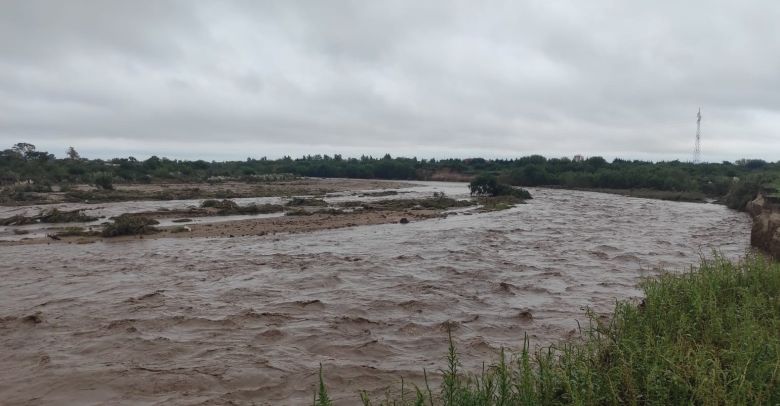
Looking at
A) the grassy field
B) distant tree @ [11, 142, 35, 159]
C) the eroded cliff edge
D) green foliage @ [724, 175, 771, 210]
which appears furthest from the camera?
distant tree @ [11, 142, 35, 159]

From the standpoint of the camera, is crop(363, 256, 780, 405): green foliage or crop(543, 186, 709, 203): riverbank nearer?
crop(363, 256, 780, 405): green foliage

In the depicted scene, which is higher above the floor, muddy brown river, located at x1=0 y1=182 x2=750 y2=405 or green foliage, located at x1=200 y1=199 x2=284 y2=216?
green foliage, located at x1=200 y1=199 x2=284 y2=216

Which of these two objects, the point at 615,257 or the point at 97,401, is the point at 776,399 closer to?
the point at 97,401

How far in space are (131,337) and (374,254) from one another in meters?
8.20

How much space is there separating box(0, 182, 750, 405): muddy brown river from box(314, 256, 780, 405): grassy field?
1.58m

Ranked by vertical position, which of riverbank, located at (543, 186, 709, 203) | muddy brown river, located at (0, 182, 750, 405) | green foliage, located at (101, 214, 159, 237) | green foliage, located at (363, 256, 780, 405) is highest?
riverbank, located at (543, 186, 709, 203)

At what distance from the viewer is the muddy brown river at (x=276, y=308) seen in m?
5.88

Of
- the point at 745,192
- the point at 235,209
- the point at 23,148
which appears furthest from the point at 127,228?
the point at 23,148

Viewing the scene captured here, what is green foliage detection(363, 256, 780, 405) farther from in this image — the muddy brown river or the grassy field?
the muddy brown river

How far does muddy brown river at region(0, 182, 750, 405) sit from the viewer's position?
588 cm

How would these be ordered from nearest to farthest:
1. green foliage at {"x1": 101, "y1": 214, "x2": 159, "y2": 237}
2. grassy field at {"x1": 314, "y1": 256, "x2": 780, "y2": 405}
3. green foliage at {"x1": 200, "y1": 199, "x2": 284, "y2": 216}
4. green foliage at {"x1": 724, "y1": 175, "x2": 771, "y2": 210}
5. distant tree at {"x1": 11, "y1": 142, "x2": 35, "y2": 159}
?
grassy field at {"x1": 314, "y1": 256, "x2": 780, "y2": 405}, green foliage at {"x1": 101, "y1": 214, "x2": 159, "y2": 237}, green foliage at {"x1": 200, "y1": 199, "x2": 284, "y2": 216}, green foliage at {"x1": 724, "y1": 175, "x2": 771, "y2": 210}, distant tree at {"x1": 11, "y1": 142, "x2": 35, "y2": 159}

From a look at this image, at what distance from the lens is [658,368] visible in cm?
395

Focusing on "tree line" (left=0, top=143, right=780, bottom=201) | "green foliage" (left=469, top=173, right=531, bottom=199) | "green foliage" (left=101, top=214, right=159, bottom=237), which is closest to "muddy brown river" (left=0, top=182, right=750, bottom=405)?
"green foliage" (left=101, top=214, right=159, bottom=237)

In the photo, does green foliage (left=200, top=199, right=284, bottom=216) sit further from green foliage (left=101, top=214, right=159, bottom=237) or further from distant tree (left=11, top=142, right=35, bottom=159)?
distant tree (left=11, top=142, right=35, bottom=159)
